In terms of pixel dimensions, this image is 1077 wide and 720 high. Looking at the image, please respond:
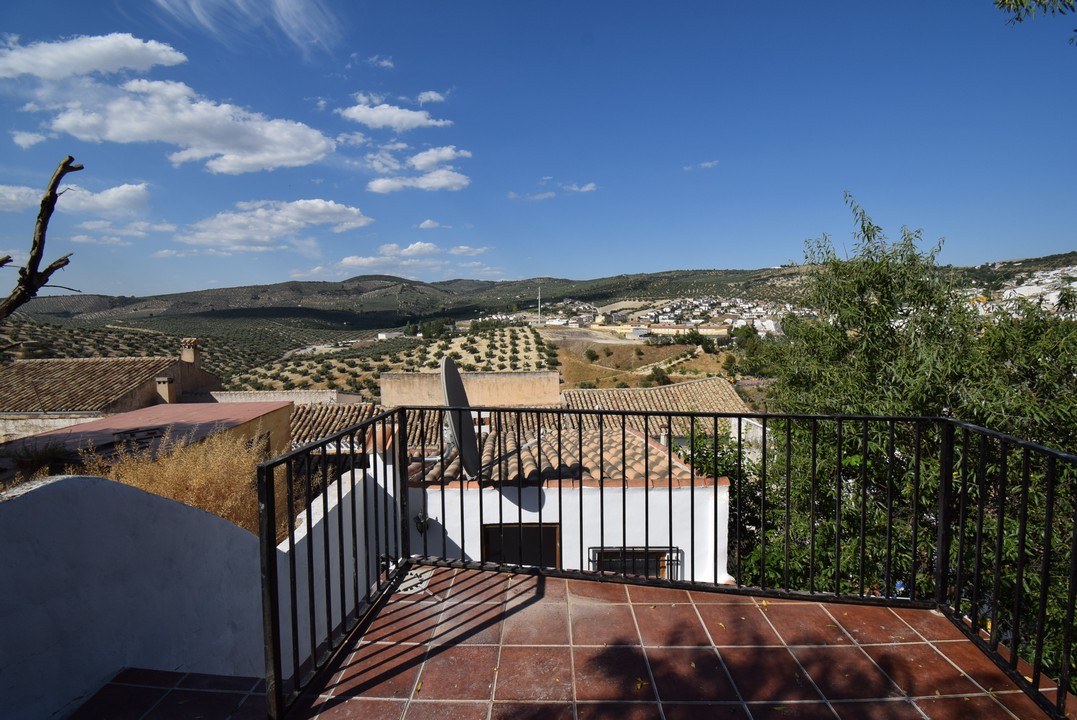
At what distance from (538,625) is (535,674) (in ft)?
1.19

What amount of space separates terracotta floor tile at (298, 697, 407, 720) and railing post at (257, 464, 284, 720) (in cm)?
15

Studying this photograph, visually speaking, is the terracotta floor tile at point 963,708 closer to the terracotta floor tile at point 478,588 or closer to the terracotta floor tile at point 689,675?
the terracotta floor tile at point 689,675

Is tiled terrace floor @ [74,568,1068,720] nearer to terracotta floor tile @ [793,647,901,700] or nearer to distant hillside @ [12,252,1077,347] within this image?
terracotta floor tile @ [793,647,901,700]

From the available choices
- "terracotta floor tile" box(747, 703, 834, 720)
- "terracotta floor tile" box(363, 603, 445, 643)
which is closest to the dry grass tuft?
"terracotta floor tile" box(363, 603, 445, 643)

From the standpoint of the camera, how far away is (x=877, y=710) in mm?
1979

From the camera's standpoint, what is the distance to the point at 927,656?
7.56 ft

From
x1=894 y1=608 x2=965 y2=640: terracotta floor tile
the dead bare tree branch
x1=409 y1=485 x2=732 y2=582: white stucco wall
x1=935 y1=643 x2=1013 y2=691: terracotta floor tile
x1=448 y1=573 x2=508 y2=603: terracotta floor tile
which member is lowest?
x1=409 y1=485 x2=732 y2=582: white stucco wall

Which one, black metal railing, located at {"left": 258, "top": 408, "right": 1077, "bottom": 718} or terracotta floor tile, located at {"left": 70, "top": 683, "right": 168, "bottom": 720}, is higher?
terracotta floor tile, located at {"left": 70, "top": 683, "right": 168, "bottom": 720}

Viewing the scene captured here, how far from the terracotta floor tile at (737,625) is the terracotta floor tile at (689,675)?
0.14m

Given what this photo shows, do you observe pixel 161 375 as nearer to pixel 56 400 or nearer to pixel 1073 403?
pixel 56 400

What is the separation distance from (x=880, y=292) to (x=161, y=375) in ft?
57.9

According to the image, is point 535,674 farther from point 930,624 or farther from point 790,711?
point 930,624

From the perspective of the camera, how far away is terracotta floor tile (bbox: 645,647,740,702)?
81.7 inches

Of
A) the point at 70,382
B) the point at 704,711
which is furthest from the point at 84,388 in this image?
the point at 704,711
